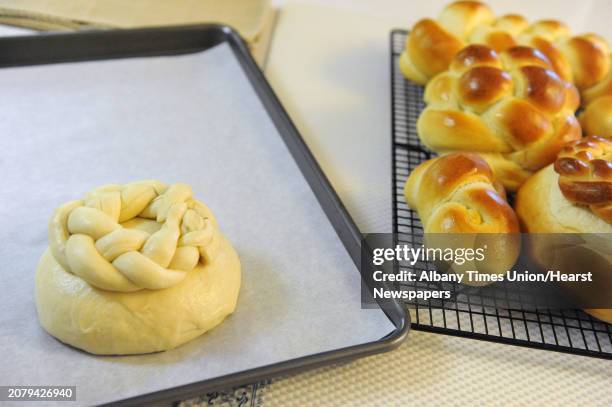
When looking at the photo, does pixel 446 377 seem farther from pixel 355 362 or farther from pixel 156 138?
pixel 156 138

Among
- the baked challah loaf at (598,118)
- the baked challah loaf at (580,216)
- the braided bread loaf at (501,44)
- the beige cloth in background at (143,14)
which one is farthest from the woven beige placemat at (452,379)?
the beige cloth in background at (143,14)

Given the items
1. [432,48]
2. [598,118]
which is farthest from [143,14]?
[598,118]

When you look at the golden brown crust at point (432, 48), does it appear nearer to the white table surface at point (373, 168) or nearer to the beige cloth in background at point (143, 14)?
the white table surface at point (373, 168)

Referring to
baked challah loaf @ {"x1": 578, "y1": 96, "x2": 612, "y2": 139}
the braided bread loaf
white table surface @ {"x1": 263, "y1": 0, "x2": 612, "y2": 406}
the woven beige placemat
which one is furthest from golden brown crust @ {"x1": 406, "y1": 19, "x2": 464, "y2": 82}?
the woven beige placemat

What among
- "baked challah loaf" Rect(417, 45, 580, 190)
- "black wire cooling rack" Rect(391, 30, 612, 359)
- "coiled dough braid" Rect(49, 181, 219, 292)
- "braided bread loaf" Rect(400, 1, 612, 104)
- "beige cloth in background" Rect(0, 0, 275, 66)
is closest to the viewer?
"coiled dough braid" Rect(49, 181, 219, 292)

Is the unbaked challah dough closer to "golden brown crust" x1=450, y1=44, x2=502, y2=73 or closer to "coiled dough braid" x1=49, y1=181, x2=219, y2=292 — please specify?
"coiled dough braid" x1=49, y1=181, x2=219, y2=292

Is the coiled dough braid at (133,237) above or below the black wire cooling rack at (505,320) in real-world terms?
above

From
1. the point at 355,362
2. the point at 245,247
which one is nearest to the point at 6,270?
the point at 245,247

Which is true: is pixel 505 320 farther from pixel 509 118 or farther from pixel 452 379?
pixel 509 118
